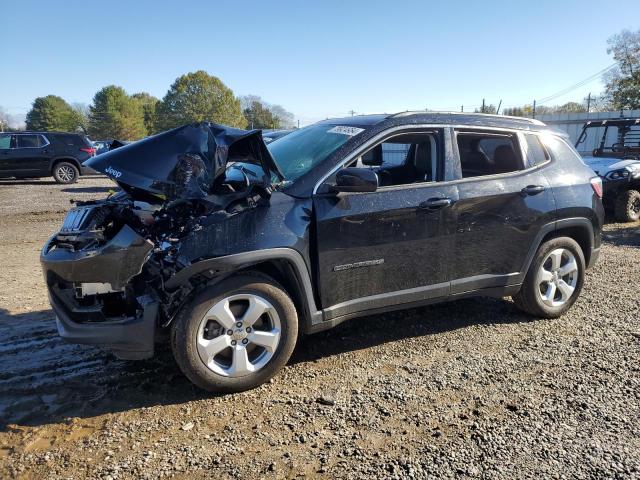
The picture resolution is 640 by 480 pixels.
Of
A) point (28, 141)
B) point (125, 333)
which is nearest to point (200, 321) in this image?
point (125, 333)

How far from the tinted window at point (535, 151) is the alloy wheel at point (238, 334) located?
110 inches

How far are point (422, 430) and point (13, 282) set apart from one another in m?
5.14

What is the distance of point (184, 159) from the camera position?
3332 millimetres

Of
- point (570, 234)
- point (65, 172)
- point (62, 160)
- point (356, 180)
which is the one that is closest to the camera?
point (356, 180)

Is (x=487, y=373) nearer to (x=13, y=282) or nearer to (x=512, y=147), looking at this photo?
(x=512, y=147)

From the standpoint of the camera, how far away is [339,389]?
11.2 feet

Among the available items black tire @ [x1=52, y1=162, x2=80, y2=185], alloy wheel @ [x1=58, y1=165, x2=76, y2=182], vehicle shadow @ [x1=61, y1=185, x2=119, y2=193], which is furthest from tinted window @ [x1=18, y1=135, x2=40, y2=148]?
vehicle shadow @ [x1=61, y1=185, x2=119, y2=193]

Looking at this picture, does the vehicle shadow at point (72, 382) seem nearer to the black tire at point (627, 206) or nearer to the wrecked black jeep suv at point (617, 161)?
the wrecked black jeep suv at point (617, 161)

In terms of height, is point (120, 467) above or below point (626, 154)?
below

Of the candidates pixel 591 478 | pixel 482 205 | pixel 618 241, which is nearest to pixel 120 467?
pixel 591 478

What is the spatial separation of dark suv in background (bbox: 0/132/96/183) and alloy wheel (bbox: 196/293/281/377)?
15.9 metres

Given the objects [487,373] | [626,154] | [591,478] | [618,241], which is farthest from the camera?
[626,154]

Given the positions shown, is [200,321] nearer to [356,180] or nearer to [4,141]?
Answer: [356,180]

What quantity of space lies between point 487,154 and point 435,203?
3.24 feet
